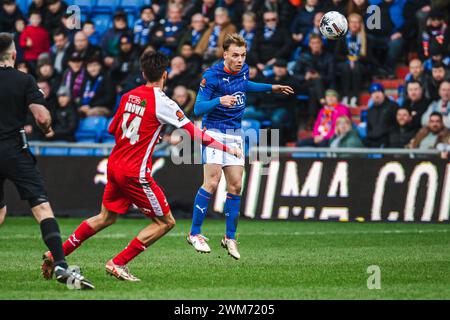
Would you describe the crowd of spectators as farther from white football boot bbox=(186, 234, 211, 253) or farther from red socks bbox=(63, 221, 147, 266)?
red socks bbox=(63, 221, 147, 266)

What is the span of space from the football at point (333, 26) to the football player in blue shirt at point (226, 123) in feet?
4.80

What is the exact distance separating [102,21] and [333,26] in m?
12.2

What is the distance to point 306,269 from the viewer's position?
10797 millimetres

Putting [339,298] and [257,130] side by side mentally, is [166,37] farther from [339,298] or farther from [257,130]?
[339,298]

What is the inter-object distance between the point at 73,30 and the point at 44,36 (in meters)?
0.67

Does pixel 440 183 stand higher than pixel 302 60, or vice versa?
pixel 302 60

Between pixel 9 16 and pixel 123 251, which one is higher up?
pixel 9 16

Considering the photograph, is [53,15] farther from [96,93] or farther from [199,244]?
[199,244]

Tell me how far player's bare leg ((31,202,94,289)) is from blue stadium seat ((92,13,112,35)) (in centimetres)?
1543

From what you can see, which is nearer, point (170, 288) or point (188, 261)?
point (170, 288)

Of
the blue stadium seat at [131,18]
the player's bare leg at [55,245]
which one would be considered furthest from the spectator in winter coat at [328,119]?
the player's bare leg at [55,245]

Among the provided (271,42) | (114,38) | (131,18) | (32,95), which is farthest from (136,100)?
(131,18)

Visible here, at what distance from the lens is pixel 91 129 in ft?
70.3

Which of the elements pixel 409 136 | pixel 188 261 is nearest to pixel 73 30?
pixel 409 136
